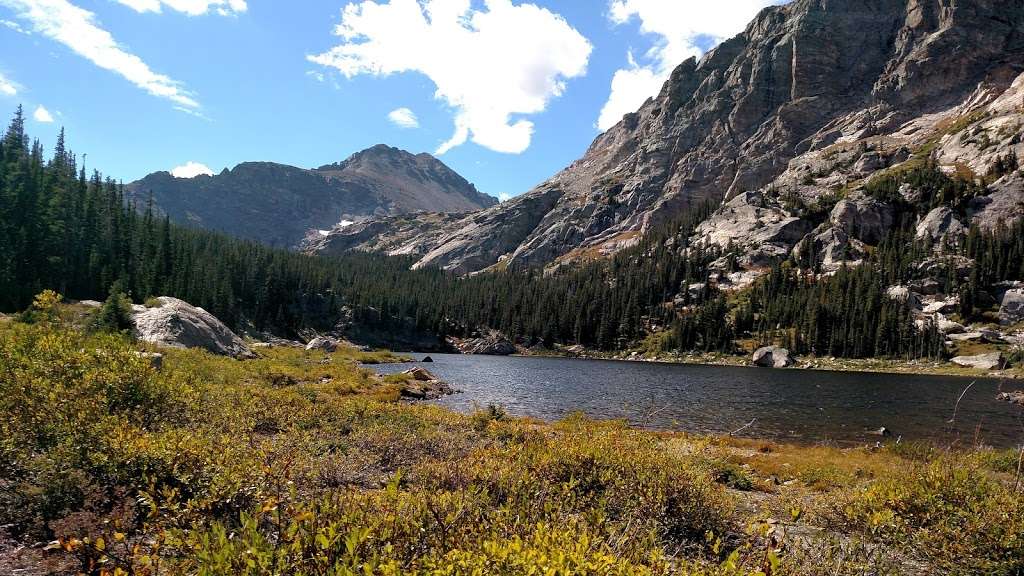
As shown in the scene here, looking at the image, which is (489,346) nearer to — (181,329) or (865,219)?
(181,329)

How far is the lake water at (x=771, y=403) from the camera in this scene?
3816 cm

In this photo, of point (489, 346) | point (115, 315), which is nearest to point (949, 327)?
point (489, 346)

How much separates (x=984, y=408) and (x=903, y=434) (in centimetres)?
2085

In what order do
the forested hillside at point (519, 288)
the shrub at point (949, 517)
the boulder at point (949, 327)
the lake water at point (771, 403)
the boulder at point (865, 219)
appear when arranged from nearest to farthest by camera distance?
the shrub at point (949, 517), the lake water at point (771, 403), the forested hillside at point (519, 288), the boulder at point (949, 327), the boulder at point (865, 219)

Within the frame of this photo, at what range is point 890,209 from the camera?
16475 cm

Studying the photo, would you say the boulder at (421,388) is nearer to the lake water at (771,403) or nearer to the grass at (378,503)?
the lake water at (771,403)

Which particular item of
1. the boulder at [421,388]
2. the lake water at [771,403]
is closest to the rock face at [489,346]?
the lake water at [771,403]

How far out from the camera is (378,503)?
6.93 meters

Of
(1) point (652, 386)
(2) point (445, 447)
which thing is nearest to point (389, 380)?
(1) point (652, 386)

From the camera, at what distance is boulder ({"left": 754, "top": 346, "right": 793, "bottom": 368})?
4429 inches

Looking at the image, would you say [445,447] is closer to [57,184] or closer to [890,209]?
[57,184]

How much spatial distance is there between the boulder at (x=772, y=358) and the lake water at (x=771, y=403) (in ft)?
96.0

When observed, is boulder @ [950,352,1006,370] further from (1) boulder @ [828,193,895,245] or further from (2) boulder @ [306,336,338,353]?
(2) boulder @ [306,336,338,353]

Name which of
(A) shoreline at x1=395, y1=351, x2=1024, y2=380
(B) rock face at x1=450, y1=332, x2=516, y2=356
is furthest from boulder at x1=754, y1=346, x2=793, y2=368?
(B) rock face at x1=450, y1=332, x2=516, y2=356
